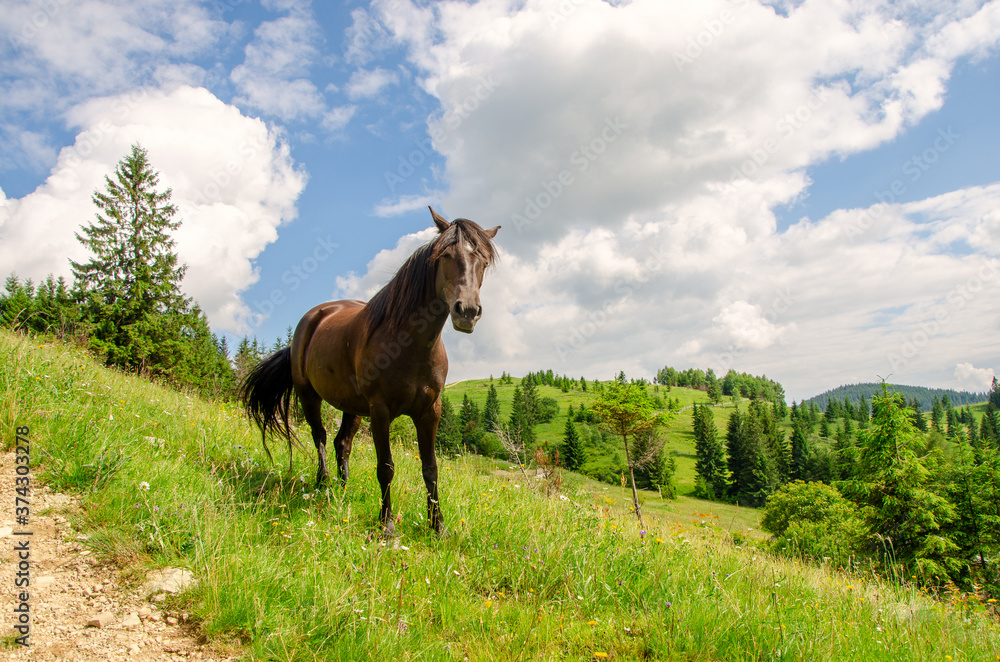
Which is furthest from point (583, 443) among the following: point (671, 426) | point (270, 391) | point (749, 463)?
point (270, 391)

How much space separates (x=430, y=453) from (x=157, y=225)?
132ft

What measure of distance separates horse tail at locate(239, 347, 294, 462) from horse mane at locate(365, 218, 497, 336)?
Answer: 9.26ft

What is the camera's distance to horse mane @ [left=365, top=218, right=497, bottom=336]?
14.1 feet

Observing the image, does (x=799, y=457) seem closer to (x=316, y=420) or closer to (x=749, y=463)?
(x=749, y=463)

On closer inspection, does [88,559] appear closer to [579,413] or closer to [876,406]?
[876,406]

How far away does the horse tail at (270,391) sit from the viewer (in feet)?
22.2

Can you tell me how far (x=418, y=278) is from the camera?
15.2 feet

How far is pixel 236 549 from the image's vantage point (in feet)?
9.92

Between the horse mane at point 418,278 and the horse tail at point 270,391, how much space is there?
2.82 metres

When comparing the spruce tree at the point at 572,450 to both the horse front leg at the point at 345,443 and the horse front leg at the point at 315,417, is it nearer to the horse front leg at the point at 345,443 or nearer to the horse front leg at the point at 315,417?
the horse front leg at the point at 315,417

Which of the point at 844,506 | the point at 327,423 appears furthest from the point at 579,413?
the point at 327,423

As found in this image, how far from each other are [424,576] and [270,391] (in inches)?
181

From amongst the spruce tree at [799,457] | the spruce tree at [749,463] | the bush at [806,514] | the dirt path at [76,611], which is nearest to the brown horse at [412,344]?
the dirt path at [76,611]

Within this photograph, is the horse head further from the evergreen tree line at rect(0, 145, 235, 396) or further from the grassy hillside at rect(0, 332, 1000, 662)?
the evergreen tree line at rect(0, 145, 235, 396)
